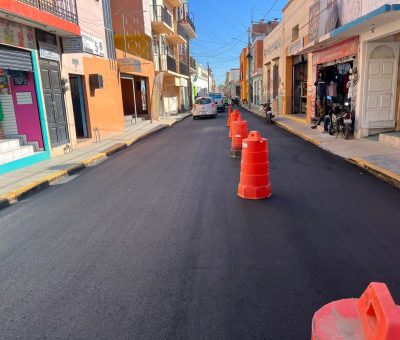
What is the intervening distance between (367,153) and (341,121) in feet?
11.3

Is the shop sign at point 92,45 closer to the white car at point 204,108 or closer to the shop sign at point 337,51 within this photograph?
the shop sign at point 337,51

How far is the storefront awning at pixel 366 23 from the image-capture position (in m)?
8.45

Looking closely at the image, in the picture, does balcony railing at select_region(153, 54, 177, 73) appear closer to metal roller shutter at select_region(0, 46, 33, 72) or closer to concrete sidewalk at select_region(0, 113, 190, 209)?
concrete sidewalk at select_region(0, 113, 190, 209)

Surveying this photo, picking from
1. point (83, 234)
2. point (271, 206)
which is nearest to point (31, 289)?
point (83, 234)

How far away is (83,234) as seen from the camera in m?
4.83

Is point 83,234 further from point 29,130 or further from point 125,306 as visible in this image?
point 29,130

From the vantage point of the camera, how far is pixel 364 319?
4.88 feet

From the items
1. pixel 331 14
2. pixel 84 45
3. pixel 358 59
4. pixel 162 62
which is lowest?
pixel 358 59

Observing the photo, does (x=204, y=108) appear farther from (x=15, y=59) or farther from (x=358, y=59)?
(x=15, y=59)

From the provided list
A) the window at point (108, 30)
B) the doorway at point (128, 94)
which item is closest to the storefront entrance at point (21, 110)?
the window at point (108, 30)

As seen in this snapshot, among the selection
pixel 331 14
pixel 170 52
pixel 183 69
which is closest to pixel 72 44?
pixel 331 14

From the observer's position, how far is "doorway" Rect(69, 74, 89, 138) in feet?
47.9

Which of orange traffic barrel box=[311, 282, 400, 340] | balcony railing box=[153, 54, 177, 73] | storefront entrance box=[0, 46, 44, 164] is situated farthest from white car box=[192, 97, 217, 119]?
orange traffic barrel box=[311, 282, 400, 340]

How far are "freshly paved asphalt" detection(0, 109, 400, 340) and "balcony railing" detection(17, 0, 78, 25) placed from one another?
614 centimetres
